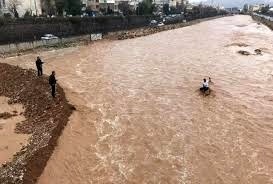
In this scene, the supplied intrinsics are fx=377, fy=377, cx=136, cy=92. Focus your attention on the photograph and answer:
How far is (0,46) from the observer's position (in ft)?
135

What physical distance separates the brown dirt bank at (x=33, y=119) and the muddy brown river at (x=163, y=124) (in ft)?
1.59

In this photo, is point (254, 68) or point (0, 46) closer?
point (254, 68)

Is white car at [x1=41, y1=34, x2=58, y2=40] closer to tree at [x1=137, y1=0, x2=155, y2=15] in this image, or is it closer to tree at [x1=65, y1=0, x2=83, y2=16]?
tree at [x1=65, y1=0, x2=83, y2=16]

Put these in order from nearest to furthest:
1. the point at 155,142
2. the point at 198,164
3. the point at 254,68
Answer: the point at 198,164 < the point at 155,142 < the point at 254,68

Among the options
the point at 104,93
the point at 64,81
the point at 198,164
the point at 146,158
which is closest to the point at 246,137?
the point at 198,164

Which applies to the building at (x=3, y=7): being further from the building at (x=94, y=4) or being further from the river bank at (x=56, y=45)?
the building at (x=94, y=4)

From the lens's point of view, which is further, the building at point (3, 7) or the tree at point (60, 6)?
the tree at point (60, 6)

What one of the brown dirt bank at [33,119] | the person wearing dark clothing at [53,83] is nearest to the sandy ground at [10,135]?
the brown dirt bank at [33,119]

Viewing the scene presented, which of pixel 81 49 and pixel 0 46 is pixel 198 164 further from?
pixel 81 49

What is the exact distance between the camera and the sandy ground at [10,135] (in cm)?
1603

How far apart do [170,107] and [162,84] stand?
19.6 ft

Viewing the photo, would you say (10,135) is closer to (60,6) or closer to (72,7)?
(60,6)

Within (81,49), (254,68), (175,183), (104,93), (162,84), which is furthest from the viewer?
(81,49)

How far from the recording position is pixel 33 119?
19.8 meters
